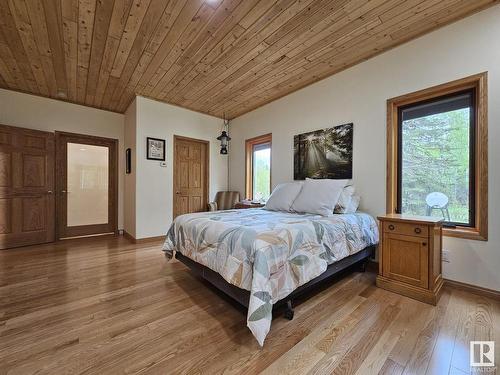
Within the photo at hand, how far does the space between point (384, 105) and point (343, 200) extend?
125 centimetres

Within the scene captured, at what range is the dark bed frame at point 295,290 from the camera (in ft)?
5.32

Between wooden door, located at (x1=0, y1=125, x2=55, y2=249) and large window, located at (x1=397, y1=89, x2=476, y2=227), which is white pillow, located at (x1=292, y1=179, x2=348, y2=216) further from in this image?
wooden door, located at (x1=0, y1=125, x2=55, y2=249)

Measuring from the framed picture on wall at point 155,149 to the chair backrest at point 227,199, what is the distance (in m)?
1.44

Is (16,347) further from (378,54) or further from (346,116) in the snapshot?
(378,54)

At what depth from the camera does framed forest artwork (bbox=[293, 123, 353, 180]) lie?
9.89 ft

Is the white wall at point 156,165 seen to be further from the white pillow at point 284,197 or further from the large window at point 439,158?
the large window at point 439,158

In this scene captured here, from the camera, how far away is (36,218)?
3822 millimetres

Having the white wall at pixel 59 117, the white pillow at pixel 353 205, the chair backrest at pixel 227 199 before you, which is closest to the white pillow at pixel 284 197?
the white pillow at pixel 353 205

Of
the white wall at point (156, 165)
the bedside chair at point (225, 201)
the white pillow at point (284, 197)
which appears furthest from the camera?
the bedside chair at point (225, 201)

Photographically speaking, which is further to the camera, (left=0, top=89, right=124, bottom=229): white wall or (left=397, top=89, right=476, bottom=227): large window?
(left=0, top=89, right=124, bottom=229): white wall

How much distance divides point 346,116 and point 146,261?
3375mm

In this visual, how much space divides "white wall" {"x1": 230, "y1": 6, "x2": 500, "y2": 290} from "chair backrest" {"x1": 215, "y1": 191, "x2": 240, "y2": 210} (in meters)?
1.08

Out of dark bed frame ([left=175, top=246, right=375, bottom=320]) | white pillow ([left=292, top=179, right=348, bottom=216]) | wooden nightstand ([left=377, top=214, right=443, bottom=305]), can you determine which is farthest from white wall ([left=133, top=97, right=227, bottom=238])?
wooden nightstand ([left=377, top=214, right=443, bottom=305])

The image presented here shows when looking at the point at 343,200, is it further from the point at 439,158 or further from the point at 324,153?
the point at 439,158
